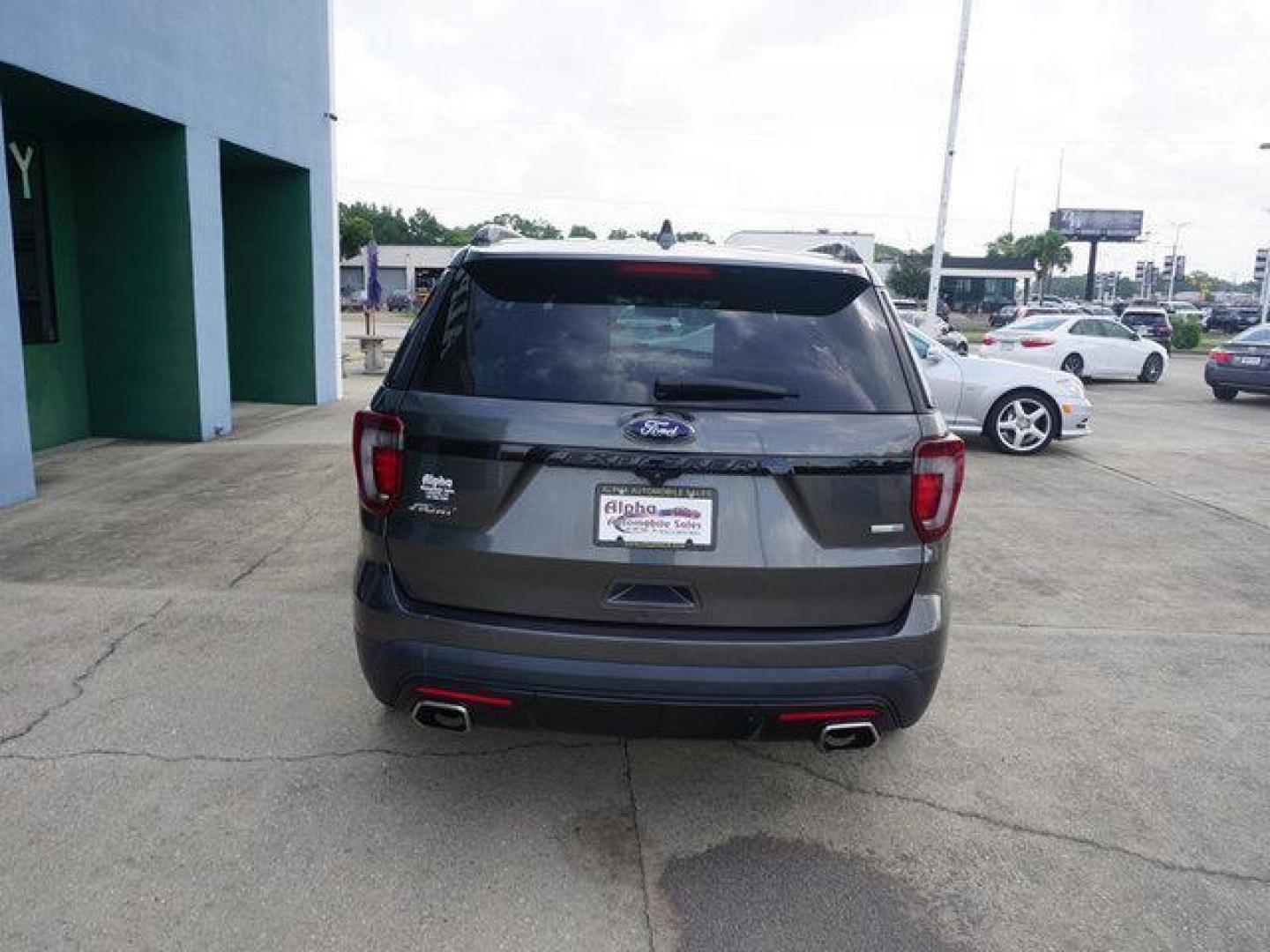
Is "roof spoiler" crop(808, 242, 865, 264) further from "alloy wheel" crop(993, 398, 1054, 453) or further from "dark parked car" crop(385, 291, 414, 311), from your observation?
"dark parked car" crop(385, 291, 414, 311)

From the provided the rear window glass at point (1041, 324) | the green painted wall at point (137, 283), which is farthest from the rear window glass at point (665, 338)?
the rear window glass at point (1041, 324)

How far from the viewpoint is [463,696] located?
272cm

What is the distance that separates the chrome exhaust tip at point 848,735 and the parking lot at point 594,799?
436 millimetres

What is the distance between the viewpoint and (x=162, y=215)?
964cm

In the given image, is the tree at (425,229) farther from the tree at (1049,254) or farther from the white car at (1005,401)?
the white car at (1005,401)

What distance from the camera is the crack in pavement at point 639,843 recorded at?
2.62 m

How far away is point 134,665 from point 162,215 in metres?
6.84

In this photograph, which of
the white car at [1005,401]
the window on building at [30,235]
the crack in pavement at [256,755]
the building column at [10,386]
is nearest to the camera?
the crack in pavement at [256,755]

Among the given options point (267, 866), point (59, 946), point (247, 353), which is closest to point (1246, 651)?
point (267, 866)

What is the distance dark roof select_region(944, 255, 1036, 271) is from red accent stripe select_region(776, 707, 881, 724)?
76.8 metres

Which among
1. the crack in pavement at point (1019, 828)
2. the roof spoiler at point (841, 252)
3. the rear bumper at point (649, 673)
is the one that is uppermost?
the roof spoiler at point (841, 252)

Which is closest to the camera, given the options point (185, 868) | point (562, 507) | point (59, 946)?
point (59, 946)

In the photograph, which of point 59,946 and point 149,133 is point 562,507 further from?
point 149,133

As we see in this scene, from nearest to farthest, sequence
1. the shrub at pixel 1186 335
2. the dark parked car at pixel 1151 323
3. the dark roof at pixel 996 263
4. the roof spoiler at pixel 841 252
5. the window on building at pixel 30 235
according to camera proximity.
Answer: the roof spoiler at pixel 841 252 → the window on building at pixel 30 235 → the dark parked car at pixel 1151 323 → the shrub at pixel 1186 335 → the dark roof at pixel 996 263
